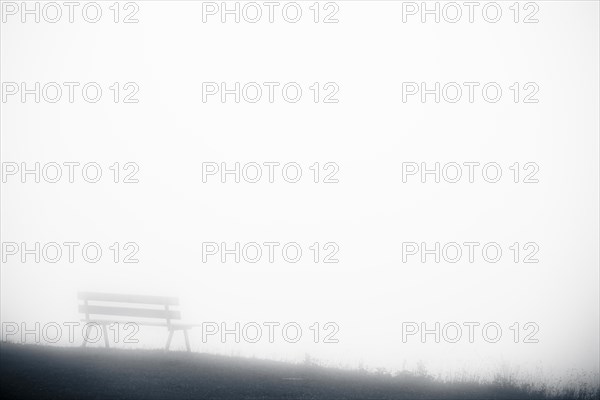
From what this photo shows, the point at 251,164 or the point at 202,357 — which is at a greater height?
the point at 251,164

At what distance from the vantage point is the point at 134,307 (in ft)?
46.2

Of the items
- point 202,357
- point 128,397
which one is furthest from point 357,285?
point 128,397

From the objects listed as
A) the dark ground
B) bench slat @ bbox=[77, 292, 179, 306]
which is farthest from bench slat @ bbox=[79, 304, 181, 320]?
the dark ground

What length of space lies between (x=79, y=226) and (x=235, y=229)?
→ 1269 inches

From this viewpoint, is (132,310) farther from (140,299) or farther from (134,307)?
→ (140,299)

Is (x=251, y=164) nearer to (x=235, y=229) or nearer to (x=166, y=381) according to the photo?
(x=166, y=381)

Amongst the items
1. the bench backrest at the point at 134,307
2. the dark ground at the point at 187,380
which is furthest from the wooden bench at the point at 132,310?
the dark ground at the point at 187,380

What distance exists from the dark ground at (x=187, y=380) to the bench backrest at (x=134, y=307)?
85 cm

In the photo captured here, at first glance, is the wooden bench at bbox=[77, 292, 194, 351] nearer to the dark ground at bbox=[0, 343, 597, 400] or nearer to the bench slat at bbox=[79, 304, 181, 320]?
the bench slat at bbox=[79, 304, 181, 320]

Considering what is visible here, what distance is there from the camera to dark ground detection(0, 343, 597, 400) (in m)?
9.63

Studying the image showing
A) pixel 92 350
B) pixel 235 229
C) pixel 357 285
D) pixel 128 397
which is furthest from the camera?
pixel 235 229

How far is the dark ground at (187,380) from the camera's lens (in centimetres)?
963

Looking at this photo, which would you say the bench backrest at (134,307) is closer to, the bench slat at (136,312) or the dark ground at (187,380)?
the bench slat at (136,312)

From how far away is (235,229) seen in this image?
119 metres
